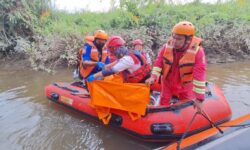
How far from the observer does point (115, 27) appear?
972 cm

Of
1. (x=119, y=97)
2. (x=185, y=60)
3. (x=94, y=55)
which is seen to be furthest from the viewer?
(x=94, y=55)

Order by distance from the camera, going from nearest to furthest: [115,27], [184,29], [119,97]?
[184,29] → [119,97] → [115,27]

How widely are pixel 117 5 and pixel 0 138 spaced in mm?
6689

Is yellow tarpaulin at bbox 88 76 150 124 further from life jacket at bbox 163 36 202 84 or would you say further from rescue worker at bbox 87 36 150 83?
life jacket at bbox 163 36 202 84

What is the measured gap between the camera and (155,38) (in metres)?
9.33

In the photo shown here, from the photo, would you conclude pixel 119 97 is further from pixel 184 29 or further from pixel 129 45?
pixel 129 45

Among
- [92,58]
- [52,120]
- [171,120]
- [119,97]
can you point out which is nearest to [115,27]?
[92,58]

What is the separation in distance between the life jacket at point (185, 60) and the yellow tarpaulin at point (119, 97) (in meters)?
0.40

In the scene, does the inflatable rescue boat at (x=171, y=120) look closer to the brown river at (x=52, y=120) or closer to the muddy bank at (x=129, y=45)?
the brown river at (x=52, y=120)

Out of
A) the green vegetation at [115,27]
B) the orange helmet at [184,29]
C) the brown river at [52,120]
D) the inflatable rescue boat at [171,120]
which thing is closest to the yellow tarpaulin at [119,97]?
the inflatable rescue boat at [171,120]

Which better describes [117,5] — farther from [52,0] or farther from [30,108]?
[30,108]

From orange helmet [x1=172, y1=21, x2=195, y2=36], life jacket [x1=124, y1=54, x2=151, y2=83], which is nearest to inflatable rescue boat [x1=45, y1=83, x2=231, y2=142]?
life jacket [x1=124, y1=54, x2=151, y2=83]

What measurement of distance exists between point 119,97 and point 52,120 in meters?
1.50

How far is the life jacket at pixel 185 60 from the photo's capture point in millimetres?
3869
